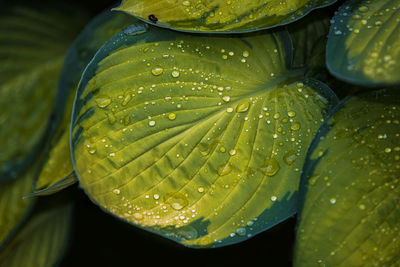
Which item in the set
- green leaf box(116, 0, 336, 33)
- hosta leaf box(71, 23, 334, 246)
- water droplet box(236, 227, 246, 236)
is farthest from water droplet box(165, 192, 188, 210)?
green leaf box(116, 0, 336, 33)

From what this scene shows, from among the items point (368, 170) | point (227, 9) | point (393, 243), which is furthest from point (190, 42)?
point (393, 243)

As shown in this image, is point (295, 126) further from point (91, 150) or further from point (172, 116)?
point (91, 150)

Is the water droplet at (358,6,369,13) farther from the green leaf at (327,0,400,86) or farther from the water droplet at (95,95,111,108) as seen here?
the water droplet at (95,95,111,108)

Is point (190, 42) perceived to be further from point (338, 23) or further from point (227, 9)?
point (338, 23)

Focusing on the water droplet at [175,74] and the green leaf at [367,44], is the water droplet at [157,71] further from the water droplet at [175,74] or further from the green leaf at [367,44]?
the green leaf at [367,44]

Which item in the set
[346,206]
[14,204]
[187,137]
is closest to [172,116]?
[187,137]

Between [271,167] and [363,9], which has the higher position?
[363,9]

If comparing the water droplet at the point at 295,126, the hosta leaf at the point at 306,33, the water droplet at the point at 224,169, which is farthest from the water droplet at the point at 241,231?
the hosta leaf at the point at 306,33
